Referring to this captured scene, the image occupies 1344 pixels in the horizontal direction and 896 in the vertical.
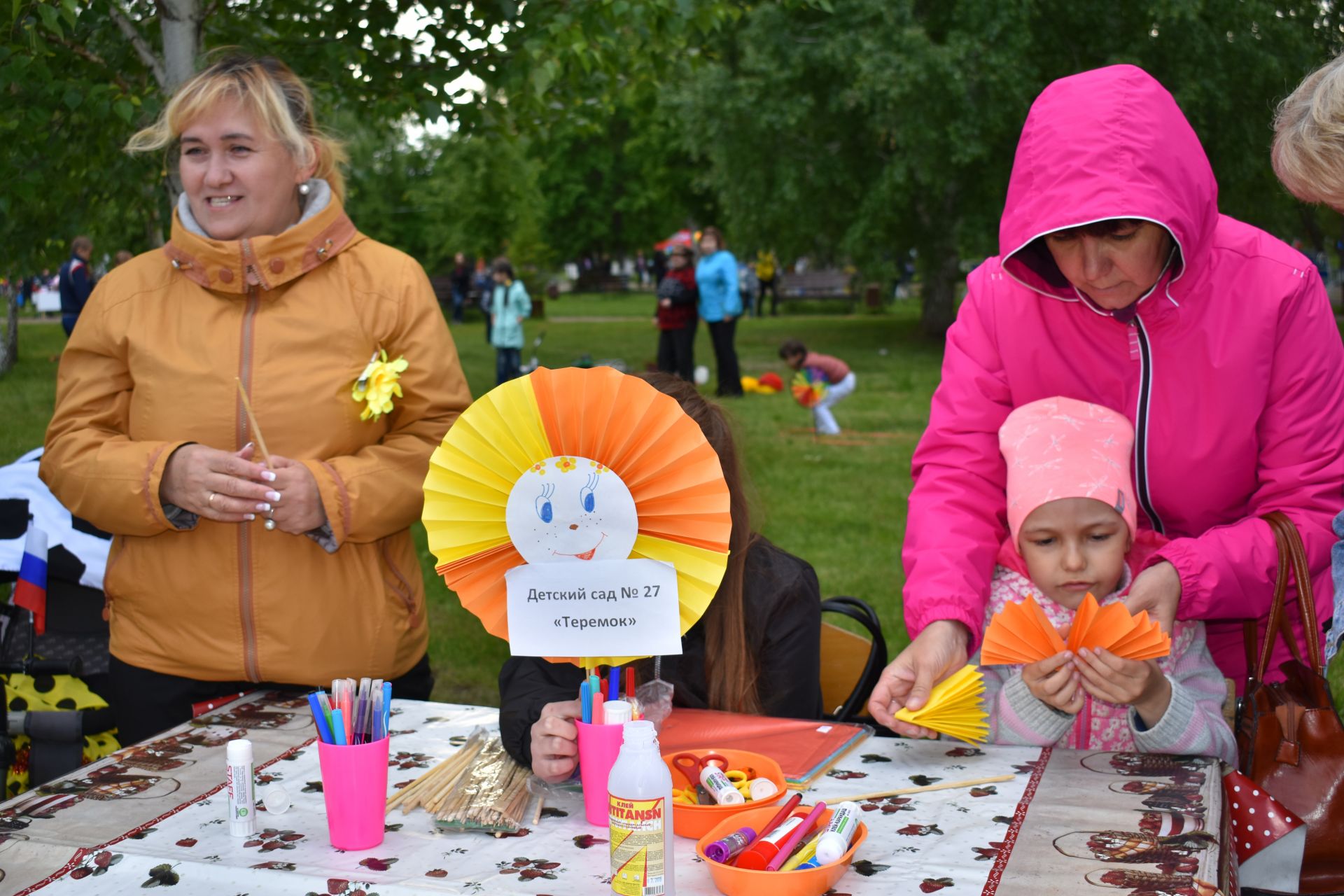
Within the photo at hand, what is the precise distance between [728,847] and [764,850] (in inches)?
1.8

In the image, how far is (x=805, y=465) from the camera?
29.7 feet

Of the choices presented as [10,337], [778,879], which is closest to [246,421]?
[778,879]

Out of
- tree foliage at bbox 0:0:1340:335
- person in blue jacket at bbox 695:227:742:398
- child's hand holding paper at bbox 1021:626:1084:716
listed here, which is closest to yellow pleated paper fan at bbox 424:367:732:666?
child's hand holding paper at bbox 1021:626:1084:716

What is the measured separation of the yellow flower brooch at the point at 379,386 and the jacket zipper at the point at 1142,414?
4.43 feet

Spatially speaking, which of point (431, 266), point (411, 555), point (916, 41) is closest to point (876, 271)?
point (916, 41)

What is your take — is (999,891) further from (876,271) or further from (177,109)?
(876,271)

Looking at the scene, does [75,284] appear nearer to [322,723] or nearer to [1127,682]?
[322,723]

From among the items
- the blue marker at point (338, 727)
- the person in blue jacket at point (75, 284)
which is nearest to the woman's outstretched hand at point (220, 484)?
the blue marker at point (338, 727)

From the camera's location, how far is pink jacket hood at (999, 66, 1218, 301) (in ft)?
6.93

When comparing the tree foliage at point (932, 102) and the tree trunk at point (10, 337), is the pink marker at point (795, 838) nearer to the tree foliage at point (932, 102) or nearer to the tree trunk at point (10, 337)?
the tree trunk at point (10, 337)

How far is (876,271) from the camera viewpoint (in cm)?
1847

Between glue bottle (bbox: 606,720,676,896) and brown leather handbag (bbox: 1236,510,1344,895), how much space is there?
1.17 metres

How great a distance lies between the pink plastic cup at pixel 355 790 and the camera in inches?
67.7

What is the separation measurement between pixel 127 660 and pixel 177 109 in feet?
3.60
